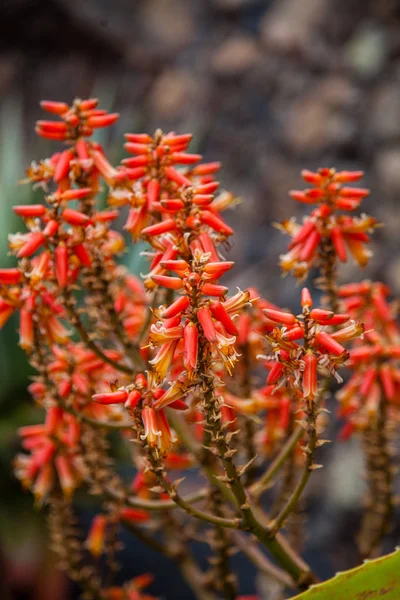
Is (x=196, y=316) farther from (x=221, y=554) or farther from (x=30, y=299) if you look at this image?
(x=221, y=554)

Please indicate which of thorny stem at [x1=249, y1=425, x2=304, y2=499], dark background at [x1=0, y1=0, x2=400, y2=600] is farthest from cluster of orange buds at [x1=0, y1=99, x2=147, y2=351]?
dark background at [x1=0, y1=0, x2=400, y2=600]

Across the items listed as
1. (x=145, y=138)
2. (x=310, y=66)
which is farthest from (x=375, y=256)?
(x=145, y=138)

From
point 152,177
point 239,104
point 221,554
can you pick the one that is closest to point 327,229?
point 152,177

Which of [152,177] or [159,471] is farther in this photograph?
[152,177]

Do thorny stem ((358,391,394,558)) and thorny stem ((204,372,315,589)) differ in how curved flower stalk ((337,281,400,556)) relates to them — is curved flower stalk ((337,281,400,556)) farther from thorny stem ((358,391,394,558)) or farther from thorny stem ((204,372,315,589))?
thorny stem ((204,372,315,589))

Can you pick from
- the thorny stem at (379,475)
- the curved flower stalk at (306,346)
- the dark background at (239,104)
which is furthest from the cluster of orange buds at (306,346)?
the dark background at (239,104)

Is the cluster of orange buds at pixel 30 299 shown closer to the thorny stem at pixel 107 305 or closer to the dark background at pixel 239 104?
the thorny stem at pixel 107 305
